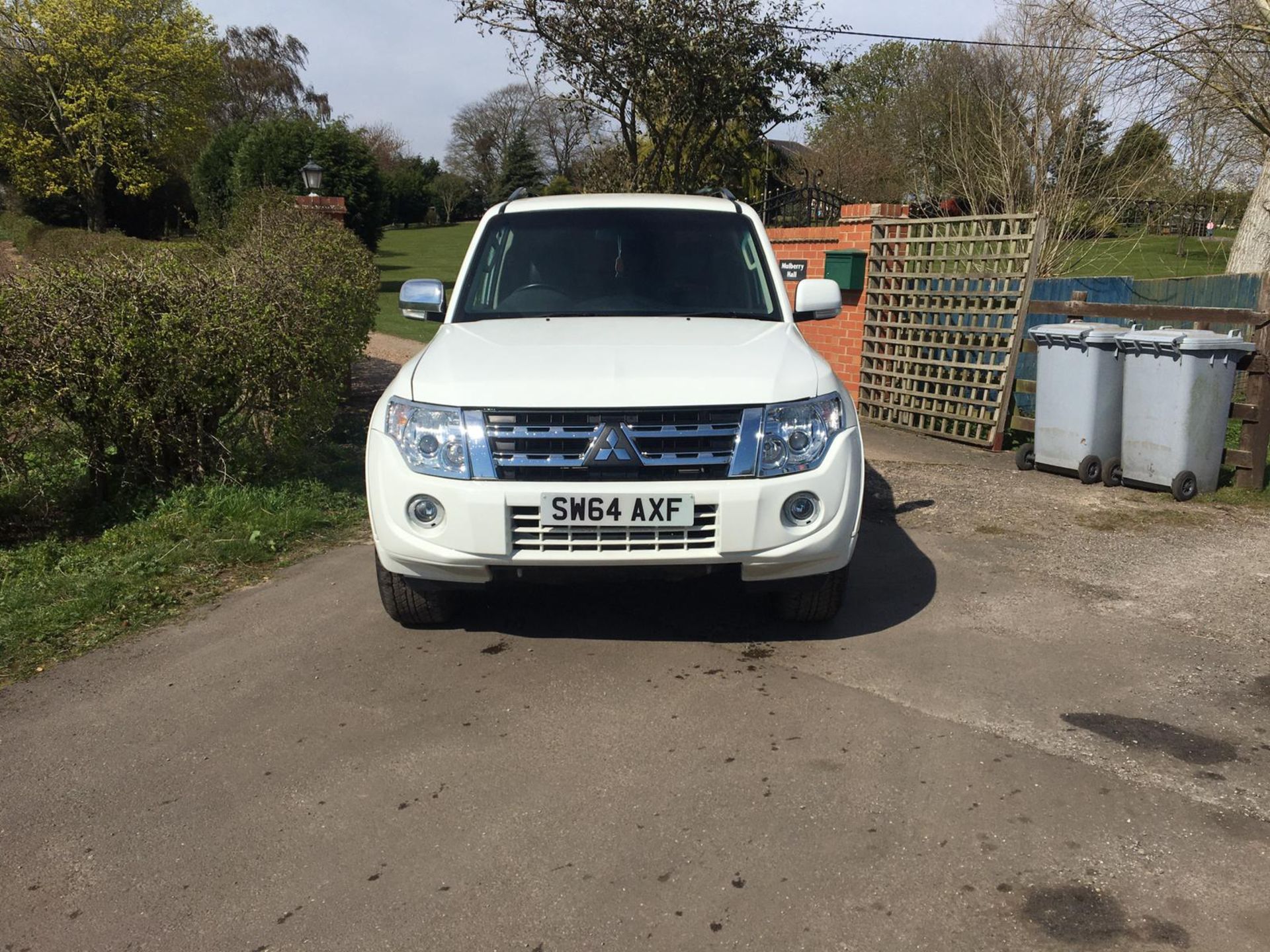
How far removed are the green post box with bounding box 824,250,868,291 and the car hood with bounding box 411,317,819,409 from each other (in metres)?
6.21

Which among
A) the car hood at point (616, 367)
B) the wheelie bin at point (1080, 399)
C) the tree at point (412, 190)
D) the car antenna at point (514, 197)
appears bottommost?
the wheelie bin at point (1080, 399)

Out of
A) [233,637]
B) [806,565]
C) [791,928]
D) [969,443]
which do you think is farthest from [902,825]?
[969,443]

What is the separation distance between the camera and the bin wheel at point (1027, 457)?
813cm

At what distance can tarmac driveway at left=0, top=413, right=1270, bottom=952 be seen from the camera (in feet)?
8.32

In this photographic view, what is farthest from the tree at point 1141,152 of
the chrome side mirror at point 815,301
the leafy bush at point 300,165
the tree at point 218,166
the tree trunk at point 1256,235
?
the tree at point 218,166

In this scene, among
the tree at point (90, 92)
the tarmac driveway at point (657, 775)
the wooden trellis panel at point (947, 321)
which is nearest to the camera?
the tarmac driveway at point (657, 775)

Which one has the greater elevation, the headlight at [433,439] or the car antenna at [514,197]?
the car antenna at [514,197]

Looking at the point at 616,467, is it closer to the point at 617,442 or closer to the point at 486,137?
the point at 617,442

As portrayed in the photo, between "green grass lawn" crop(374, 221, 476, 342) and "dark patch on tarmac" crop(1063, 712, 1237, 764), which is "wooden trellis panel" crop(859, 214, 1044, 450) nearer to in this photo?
"dark patch on tarmac" crop(1063, 712, 1237, 764)

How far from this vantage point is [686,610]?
473 cm

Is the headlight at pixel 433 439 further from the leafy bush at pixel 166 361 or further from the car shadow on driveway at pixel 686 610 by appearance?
the leafy bush at pixel 166 361

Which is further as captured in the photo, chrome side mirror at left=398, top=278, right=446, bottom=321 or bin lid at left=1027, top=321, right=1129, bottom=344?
bin lid at left=1027, top=321, right=1129, bottom=344

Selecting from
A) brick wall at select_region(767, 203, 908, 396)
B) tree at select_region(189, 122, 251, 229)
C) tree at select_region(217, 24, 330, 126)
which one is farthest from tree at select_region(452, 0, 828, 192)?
tree at select_region(217, 24, 330, 126)

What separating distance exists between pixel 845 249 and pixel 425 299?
282 inches
